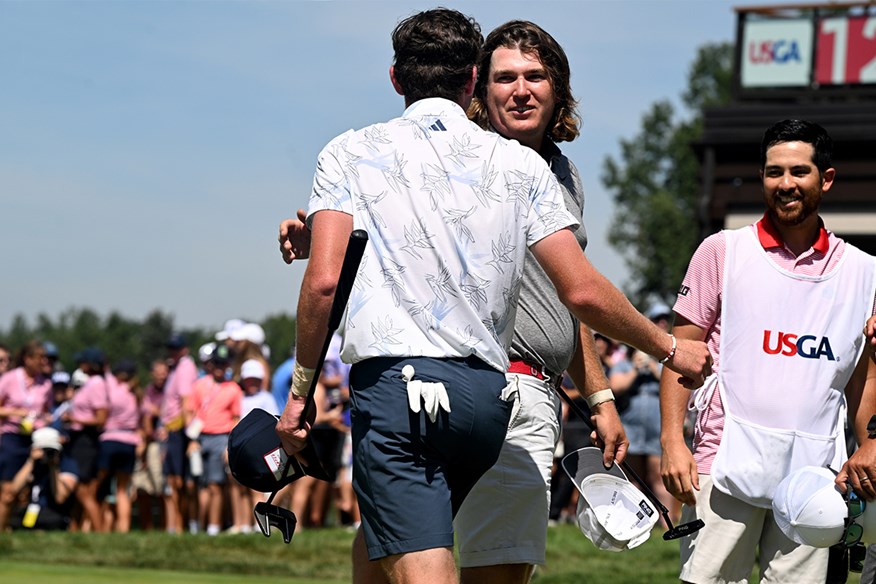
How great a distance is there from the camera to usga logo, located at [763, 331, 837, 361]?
4.63 metres

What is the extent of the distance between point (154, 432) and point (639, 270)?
56540 millimetres

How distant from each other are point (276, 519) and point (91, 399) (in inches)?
421

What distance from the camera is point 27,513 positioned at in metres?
15.5

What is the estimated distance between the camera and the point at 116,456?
14.5 metres

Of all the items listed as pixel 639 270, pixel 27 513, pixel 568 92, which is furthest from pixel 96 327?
pixel 568 92

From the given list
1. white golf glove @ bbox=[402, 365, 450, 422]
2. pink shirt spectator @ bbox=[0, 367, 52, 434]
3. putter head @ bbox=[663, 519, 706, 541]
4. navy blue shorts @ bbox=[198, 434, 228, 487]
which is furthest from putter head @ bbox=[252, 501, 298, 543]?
pink shirt spectator @ bbox=[0, 367, 52, 434]

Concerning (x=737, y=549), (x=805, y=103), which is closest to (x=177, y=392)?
(x=805, y=103)

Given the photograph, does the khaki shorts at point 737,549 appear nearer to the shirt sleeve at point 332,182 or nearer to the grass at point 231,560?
the shirt sleeve at point 332,182

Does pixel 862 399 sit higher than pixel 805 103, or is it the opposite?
pixel 805 103

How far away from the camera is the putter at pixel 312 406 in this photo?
142 inches

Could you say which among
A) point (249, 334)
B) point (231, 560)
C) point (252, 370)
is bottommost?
point (231, 560)

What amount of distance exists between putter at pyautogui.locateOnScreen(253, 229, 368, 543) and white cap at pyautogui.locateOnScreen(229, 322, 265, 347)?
30.9 feet

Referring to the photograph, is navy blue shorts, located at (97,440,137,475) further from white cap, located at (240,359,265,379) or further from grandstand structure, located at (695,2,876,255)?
grandstand structure, located at (695,2,876,255)

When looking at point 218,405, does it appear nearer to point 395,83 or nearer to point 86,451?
point 86,451
